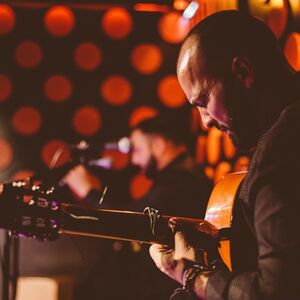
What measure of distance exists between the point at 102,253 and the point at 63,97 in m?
2.99

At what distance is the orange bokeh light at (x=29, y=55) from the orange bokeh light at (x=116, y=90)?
0.75m

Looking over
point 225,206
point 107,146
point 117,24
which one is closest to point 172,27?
point 117,24

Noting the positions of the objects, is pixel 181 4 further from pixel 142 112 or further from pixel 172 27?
pixel 142 112

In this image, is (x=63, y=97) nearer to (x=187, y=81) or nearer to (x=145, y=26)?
(x=145, y=26)

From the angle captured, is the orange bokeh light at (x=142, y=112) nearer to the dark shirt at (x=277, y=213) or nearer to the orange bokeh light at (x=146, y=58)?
the orange bokeh light at (x=146, y=58)

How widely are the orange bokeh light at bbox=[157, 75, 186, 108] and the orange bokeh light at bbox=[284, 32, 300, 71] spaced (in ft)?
9.47

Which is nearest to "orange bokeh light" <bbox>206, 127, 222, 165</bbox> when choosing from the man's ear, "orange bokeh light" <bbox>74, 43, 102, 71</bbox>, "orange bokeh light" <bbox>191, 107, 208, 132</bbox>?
"orange bokeh light" <bbox>191, 107, 208, 132</bbox>

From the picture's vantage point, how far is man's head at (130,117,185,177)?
3627mm

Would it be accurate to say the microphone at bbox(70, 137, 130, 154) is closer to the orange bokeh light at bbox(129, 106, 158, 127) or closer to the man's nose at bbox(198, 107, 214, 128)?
the man's nose at bbox(198, 107, 214, 128)

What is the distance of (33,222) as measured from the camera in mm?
1745

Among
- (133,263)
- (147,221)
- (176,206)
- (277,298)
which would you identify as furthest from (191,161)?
(277,298)

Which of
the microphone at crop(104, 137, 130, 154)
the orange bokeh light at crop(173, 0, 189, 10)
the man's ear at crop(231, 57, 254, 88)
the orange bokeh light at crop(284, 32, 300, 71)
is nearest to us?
the man's ear at crop(231, 57, 254, 88)

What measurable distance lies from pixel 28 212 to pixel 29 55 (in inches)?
177

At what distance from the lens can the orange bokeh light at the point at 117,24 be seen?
20.0ft
